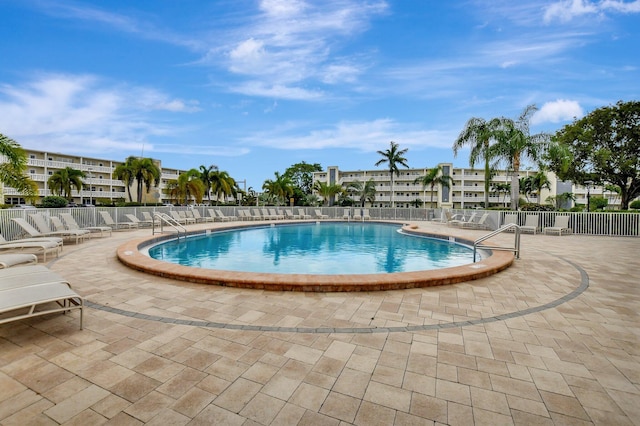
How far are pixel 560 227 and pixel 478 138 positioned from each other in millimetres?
7042

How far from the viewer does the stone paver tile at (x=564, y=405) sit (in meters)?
2.04

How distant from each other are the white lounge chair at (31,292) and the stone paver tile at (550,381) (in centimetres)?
Result: 424

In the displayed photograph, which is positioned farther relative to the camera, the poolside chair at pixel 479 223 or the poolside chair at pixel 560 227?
the poolside chair at pixel 479 223

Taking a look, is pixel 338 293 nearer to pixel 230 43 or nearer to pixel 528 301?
pixel 528 301

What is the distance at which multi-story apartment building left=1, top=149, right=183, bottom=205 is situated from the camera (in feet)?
134

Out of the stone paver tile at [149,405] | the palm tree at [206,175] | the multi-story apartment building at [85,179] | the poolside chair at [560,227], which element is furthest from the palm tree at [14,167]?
the multi-story apartment building at [85,179]

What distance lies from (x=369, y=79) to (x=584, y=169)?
15.1 meters

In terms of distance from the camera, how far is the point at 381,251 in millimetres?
10875

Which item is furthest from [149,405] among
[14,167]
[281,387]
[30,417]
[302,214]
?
[302,214]

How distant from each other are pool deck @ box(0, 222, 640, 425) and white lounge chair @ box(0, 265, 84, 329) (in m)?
0.29

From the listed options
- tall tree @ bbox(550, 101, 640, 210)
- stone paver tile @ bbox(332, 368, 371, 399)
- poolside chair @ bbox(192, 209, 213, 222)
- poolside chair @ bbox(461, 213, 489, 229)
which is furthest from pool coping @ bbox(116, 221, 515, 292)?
tall tree @ bbox(550, 101, 640, 210)

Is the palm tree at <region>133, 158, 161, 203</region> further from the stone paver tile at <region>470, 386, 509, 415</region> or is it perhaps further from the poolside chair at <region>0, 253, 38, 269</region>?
the stone paver tile at <region>470, 386, 509, 415</region>

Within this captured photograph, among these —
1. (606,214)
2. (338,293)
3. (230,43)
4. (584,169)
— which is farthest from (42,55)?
(584,169)

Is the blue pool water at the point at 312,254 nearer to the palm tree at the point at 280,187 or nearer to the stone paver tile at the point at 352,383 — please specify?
the stone paver tile at the point at 352,383
